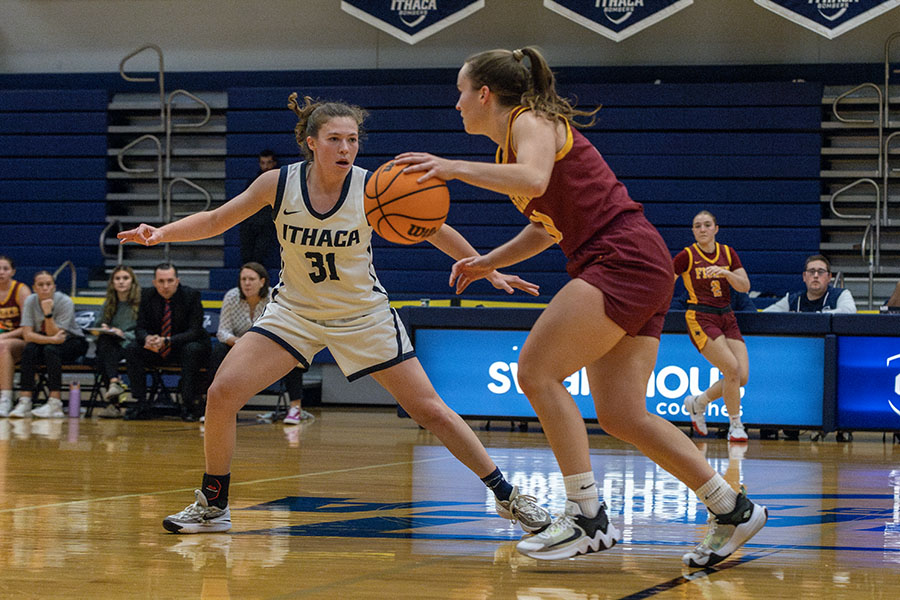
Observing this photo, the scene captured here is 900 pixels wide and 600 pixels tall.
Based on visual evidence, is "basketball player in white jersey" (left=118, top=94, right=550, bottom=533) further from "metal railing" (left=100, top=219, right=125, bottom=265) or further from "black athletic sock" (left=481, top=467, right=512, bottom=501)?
"metal railing" (left=100, top=219, right=125, bottom=265)

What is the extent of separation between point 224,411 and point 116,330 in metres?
6.23

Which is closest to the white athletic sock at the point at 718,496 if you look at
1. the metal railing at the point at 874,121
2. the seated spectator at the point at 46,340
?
the seated spectator at the point at 46,340

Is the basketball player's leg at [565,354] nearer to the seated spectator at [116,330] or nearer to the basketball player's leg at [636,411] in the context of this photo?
the basketball player's leg at [636,411]

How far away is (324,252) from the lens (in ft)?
11.9

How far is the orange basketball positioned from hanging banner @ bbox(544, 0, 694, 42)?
8.60 metres

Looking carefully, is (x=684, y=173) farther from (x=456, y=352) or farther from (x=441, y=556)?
(x=441, y=556)

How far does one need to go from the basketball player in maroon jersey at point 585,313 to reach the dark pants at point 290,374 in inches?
244

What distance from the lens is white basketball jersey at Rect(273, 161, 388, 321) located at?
3.64m

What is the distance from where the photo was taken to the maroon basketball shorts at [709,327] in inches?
306

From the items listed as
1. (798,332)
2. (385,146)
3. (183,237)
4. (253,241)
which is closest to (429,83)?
(385,146)

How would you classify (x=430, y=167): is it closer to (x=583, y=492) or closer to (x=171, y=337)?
(x=583, y=492)

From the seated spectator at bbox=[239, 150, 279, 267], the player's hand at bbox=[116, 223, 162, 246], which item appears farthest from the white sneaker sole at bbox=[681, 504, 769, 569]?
the seated spectator at bbox=[239, 150, 279, 267]

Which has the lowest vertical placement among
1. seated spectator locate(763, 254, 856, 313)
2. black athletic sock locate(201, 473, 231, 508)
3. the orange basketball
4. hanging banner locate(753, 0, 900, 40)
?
black athletic sock locate(201, 473, 231, 508)

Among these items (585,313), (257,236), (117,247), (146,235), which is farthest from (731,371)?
(117,247)
